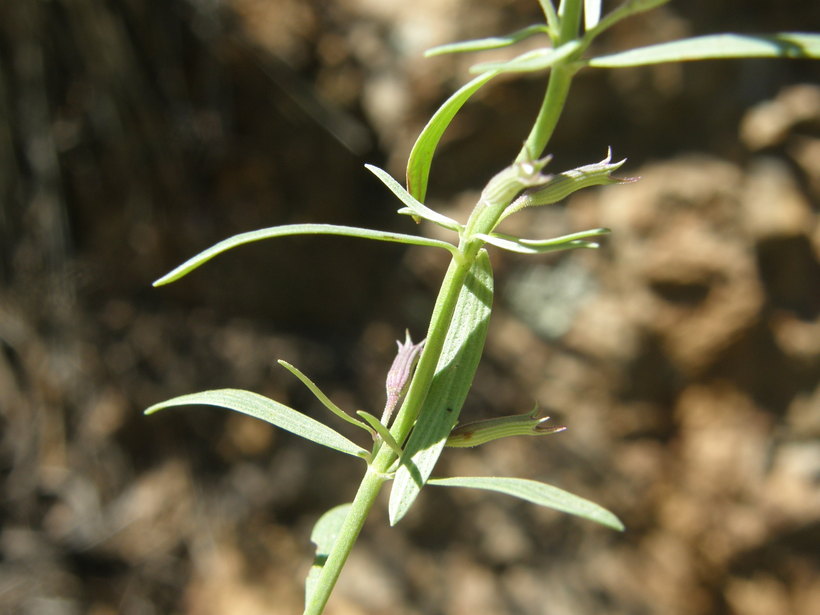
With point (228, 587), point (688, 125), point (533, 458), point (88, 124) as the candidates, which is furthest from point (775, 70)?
point (228, 587)

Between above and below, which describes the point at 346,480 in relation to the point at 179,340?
below

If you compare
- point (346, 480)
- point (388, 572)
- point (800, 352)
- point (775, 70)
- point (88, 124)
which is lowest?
point (388, 572)

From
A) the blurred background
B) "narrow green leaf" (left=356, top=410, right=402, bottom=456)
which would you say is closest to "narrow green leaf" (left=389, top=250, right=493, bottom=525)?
"narrow green leaf" (left=356, top=410, right=402, bottom=456)

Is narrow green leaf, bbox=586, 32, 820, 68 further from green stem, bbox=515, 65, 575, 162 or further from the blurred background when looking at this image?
the blurred background

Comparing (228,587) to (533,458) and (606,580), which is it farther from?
(606,580)

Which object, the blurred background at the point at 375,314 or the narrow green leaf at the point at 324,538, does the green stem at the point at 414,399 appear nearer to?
the narrow green leaf at the point at 324,538

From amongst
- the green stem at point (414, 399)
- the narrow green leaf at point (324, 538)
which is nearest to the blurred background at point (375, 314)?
the narrow green leaf at point (324, 538)

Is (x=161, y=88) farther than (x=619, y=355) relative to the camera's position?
No
